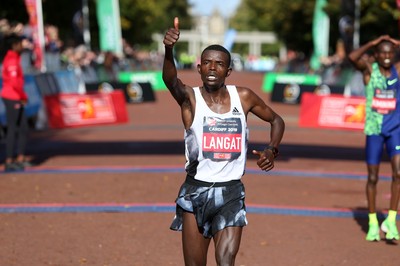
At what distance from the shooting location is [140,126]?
776 inches

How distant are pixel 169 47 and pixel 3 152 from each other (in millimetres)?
10237

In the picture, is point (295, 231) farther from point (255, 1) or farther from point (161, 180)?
point (255, 1)

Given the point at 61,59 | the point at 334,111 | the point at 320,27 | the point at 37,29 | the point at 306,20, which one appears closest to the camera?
the point at 334,111

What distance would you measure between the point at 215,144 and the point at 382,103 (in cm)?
320

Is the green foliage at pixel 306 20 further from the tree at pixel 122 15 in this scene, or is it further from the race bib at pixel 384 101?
the race bib at pixel 384 101

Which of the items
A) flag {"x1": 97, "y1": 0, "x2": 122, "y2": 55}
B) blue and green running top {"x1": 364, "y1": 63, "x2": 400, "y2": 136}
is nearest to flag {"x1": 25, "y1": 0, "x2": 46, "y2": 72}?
flag {"x1": 97, "y1": 0, "x2": 122, "y2": 55}

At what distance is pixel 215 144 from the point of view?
199 inches

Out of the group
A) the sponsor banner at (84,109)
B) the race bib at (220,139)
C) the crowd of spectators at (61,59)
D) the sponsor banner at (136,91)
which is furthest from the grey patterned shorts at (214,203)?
the sponsor banner at (136,91)

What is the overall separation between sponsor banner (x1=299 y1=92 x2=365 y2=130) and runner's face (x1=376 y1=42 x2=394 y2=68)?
447 inches

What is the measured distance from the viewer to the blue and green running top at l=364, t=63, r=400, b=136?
7801mm

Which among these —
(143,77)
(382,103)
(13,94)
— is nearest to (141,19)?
(143,77)

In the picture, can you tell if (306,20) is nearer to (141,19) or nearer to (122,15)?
(122,15)

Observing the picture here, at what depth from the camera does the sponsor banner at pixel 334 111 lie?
1917 centimetres

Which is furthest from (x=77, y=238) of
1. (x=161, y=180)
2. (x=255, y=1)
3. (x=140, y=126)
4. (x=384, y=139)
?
(x=255, y=1)
